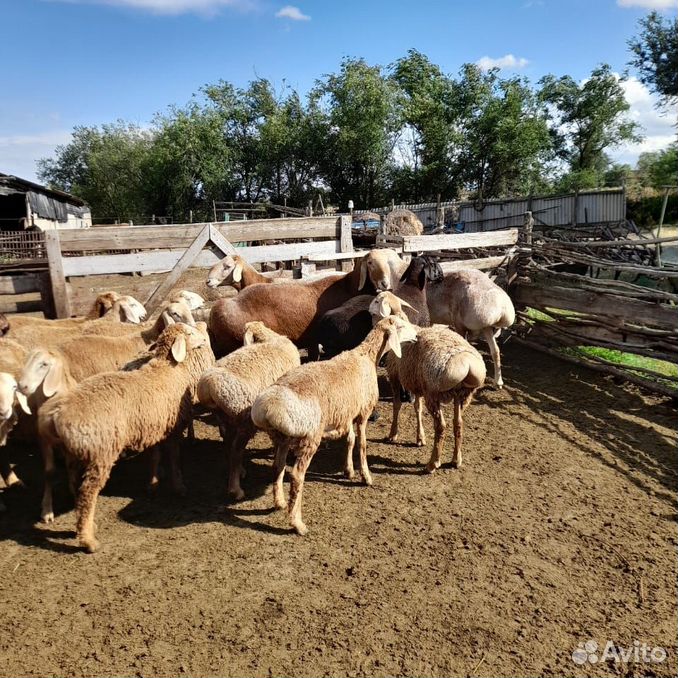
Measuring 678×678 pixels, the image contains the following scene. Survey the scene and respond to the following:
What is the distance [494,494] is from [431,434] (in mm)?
1564

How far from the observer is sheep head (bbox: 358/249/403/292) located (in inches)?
296

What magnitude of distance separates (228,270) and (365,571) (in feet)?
17.5

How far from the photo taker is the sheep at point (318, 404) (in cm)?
411

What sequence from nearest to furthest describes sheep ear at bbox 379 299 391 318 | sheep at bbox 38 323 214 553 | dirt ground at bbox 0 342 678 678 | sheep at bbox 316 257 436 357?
dirt ground at bbox 0 342 678 678
sheep at bbox 38 323 214 553
sheep ear at bbox 379 299 391 318
sheep at bbox 316 257 436 357

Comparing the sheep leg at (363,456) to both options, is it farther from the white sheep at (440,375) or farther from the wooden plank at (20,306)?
the wooden plank at (20,306)

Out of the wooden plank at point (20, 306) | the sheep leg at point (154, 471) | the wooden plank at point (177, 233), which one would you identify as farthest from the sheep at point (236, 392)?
the wooden plank at point (20, 306)

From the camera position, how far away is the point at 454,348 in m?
5.35

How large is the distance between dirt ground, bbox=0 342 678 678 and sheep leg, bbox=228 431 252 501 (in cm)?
12

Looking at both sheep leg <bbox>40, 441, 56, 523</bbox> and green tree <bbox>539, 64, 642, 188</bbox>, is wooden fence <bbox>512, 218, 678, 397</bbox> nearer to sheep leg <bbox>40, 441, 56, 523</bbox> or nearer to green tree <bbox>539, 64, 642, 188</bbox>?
sheep leg <bbox>40, 441, 56, 523</bbox>

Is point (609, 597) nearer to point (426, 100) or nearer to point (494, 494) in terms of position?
point (494, 494)

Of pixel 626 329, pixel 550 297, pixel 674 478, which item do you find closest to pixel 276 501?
pixel 674 478

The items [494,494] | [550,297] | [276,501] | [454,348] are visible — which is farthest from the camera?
[550,297]

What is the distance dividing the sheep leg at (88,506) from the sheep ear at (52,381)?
87 cm

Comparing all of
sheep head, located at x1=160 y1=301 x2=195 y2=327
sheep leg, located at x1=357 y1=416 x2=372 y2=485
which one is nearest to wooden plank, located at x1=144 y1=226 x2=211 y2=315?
sheep head, located at x1=160 y1=301 x2=195 y2=327
